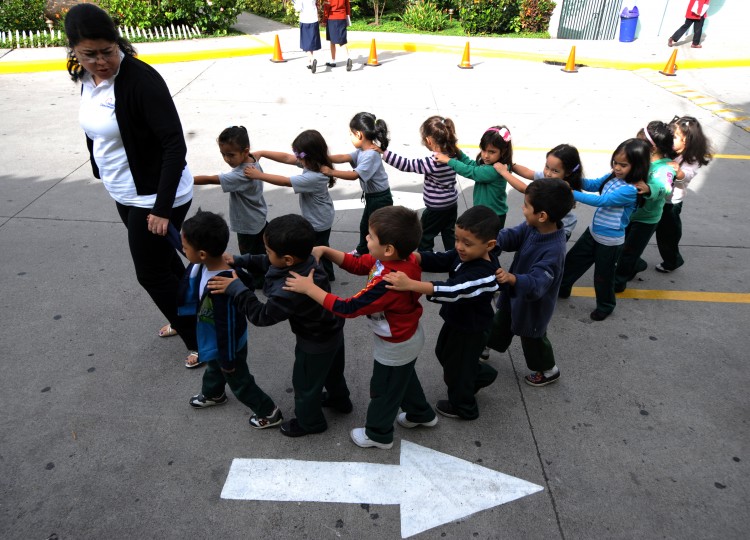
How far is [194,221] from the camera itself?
2.52 metres

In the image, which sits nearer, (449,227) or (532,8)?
(449,227)

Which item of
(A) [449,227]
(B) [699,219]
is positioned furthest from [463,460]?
(B) [699,219]

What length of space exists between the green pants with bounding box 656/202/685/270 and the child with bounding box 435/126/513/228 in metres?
1.33

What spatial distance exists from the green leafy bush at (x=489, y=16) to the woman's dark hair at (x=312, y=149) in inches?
472

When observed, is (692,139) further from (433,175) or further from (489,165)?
(433,175)

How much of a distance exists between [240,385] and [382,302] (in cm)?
94

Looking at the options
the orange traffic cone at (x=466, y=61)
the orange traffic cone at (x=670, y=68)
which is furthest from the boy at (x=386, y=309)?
the orange traffic cone at (x=670, y=68)

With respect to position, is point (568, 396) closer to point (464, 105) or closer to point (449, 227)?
point (449, 227)

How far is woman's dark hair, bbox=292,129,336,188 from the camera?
12.1 feet

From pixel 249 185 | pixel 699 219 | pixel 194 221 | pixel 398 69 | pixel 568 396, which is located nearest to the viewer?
pixel 194 221

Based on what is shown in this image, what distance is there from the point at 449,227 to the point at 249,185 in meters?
1.67

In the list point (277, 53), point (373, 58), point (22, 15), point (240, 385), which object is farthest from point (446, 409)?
point (22, 15)

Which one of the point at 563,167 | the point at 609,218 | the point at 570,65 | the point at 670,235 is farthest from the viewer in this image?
the point at 570,65

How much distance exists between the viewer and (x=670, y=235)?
14.4 feet
